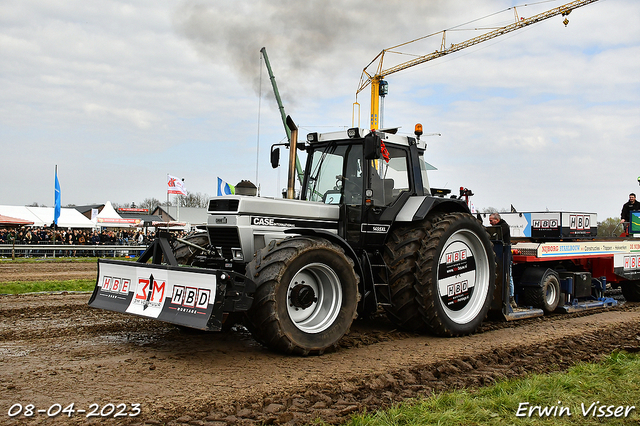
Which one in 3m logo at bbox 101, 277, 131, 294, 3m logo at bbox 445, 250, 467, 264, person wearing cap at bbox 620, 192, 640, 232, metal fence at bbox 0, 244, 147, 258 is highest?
person wearing cap at bbox 620, 192, 640, 232

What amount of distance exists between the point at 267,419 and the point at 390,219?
12.2 ft

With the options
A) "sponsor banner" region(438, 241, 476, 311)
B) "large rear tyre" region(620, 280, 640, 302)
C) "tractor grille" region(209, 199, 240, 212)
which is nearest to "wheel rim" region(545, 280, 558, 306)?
"sponsor banner" region(438, 241, 476, 311)

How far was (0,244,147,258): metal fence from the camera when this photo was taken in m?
23.9

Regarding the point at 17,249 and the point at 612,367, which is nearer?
the point at 612,367

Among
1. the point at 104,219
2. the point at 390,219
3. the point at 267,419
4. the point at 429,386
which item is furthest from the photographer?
the point at 104,219

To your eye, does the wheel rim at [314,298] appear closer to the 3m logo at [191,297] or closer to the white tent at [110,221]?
the 3m logo at [191,297]

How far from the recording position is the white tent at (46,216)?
3972 cm

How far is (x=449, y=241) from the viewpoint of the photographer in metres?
7.57

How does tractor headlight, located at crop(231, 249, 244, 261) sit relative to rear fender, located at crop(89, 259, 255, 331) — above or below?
above

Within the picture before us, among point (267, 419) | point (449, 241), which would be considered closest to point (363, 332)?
point (449, 241)

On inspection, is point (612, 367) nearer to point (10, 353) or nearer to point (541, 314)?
point (541, 314)

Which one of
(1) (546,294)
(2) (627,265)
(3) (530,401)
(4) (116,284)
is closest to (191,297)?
(4) (116,284)

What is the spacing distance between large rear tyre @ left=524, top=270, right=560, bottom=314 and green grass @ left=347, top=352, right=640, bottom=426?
3977 mm

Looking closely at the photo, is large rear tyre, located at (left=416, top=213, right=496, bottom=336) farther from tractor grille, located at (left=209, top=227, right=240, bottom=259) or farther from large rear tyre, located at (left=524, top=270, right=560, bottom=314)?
tractor grille, located at (left=209, top=227, right=240, bottom=259)
